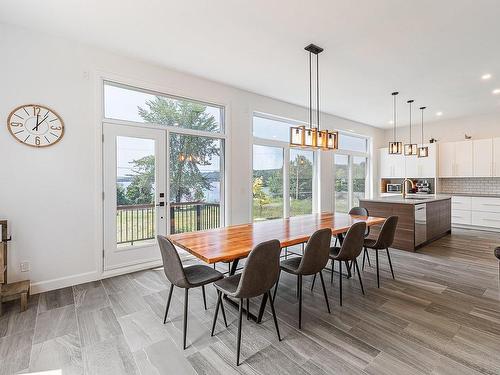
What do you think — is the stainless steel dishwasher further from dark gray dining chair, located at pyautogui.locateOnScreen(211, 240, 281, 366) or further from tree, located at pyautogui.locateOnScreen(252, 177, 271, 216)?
dark gray dining chair, located at pyautogui.locateOnScreen(211, 240, 281, 366)

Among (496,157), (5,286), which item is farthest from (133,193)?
(496,157)

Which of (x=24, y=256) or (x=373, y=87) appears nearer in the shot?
(x=24, y=256)

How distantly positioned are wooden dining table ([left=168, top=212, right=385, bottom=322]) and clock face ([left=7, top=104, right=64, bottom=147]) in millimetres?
1948

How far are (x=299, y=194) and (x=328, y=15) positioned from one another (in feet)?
12.7

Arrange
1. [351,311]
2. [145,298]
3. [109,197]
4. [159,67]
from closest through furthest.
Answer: [351,311]
[145,298]
[109,197]
[159,67]

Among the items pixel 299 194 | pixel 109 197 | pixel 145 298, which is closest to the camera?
pixel 145 298

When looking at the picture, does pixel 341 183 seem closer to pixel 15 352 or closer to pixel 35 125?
pixel 35 125

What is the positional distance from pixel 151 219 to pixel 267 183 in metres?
2.44

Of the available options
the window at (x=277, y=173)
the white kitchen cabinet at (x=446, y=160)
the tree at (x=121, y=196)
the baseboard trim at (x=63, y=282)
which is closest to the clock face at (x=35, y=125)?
the tree at (x=121, y=196)

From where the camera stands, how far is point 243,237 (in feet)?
8.37

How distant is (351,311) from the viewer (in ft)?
8.36

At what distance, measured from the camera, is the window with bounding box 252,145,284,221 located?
516cm

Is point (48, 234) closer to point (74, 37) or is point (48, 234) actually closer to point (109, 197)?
point (109, 197)

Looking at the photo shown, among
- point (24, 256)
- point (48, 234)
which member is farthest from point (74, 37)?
point (24, 256)
